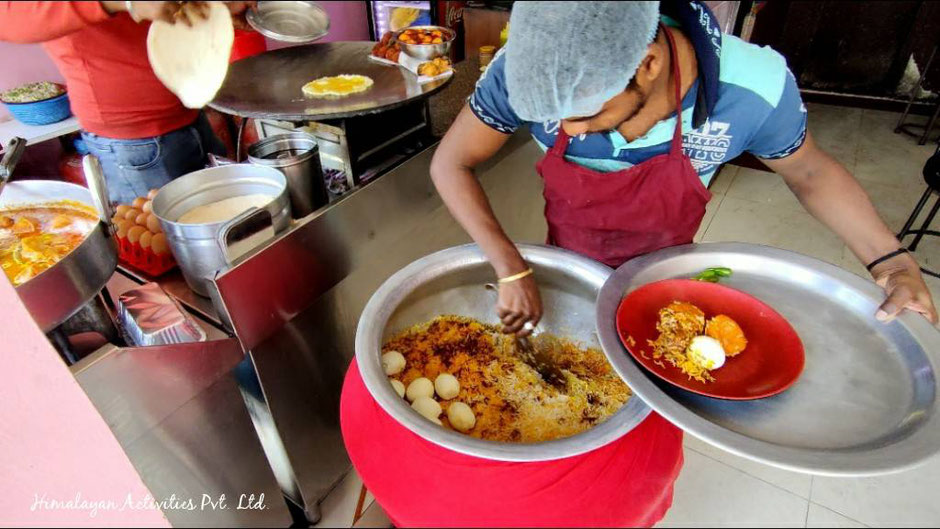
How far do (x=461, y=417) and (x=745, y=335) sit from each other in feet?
2.12

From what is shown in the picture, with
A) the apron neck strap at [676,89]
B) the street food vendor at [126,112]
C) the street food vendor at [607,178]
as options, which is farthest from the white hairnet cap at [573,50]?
the street food vendor at [126,112]

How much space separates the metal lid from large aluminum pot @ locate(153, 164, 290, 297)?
0.55 m

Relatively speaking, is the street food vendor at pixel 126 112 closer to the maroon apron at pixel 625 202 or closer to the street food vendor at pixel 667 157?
the street food vendor at pixel 667 157

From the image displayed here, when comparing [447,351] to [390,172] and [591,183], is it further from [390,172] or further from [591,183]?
[390,172]

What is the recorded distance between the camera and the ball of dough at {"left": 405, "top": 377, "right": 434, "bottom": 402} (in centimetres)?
117

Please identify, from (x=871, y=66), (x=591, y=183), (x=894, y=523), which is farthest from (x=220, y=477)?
(x=871, y=66)

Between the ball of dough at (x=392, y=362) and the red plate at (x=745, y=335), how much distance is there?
53 centimetres

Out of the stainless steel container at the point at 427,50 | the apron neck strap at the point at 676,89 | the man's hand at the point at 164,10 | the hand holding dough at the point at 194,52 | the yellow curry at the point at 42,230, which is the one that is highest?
the man's hand at the point at 164,10

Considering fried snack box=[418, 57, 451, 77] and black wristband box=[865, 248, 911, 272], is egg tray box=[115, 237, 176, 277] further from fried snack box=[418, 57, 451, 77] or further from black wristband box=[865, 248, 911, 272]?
black wristband box=[865, 248, 911, 272]

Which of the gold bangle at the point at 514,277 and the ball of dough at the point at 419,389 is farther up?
the gold bangle at the point at 514,277

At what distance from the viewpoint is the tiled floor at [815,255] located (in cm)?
65

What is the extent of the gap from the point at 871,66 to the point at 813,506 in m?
7.74

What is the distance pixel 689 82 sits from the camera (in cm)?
132

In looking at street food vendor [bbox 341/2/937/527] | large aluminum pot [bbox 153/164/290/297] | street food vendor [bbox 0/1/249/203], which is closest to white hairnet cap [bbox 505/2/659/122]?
street food vendor [bbox 341/2/937/527]
